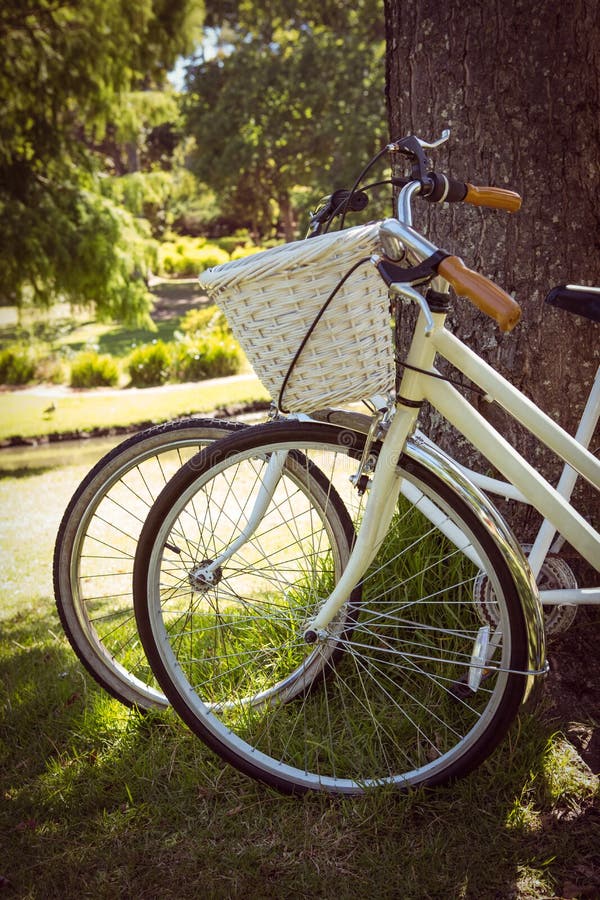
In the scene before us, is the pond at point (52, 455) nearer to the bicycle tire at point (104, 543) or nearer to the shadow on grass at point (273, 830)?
the bicycle tire at point (104, 543)

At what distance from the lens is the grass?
5.85 ft

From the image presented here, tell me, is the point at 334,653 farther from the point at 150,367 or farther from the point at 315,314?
the point at 150,367

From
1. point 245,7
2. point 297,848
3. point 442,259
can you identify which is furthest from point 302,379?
point 245,7

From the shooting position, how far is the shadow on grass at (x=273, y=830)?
70.2 inches

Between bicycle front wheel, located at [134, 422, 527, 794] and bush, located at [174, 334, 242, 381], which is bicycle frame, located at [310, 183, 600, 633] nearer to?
bicycle front wheel, located at [134, 422, 527, 794]

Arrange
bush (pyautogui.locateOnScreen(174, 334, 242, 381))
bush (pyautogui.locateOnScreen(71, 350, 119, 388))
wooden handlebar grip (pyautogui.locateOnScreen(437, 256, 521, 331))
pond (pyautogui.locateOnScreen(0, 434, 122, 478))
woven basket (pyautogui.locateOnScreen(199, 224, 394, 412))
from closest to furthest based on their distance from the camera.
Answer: wooden handlebar grip (pyautogui.locateOnScreen(437, 256, 521, 331))
woven basket (pyautogui.locateOnScreen(199, 224, 394, 412))
pond (pyautogui.locateOnScreen(0, 434, 122, 478))
bush (pyautogui.locateOnScreen(174, 334, 242, 381))
bush (pyautogui.locateOnScreen(71, 350, 119, 388))

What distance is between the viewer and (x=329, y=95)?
697 inches

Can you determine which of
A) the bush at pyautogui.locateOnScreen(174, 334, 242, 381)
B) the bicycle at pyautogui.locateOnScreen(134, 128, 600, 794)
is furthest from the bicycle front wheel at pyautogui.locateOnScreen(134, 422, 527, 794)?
the bush at pyautogui.locateOnScreen(174, 334, 242, 381)

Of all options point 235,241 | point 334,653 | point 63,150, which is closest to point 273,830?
point 334,653

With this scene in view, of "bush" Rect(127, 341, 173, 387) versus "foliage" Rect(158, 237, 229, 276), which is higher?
"foliage" Rect(158, 237, 229, 276)

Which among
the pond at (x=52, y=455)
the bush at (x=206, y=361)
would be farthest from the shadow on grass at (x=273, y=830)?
the bush at (x=206, y=361)

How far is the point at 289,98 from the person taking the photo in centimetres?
1850

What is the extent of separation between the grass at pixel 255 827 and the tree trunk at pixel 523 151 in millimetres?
932

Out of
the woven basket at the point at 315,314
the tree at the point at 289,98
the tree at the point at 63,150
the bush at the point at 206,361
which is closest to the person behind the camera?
the woven basket at the point at 315,314
